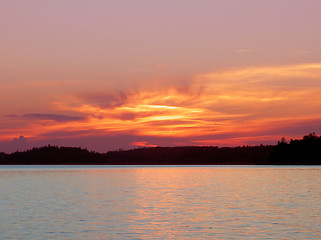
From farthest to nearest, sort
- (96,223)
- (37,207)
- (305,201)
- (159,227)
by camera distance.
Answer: (305,201)
(37,207)
(96,223)
(159,227)

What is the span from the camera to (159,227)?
37.4 metres

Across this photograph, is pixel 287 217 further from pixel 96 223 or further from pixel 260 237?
pixel 96 223

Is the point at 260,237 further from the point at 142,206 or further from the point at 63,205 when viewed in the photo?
the point at 63,205

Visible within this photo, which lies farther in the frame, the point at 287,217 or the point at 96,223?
the point at 287,217

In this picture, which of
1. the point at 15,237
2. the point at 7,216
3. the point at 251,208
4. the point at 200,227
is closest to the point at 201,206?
the point at 251,208

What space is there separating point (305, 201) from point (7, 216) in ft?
113

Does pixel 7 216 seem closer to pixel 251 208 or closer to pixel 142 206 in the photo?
pixel 142 206

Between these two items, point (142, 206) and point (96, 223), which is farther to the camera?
point (142, 206)

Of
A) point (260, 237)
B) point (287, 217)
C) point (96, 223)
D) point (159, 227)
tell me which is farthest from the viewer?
point (287, 217)

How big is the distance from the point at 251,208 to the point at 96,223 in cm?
1850

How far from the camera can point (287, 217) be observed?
43.7 meters

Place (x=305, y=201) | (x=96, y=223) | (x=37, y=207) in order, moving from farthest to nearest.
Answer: (x=305, y=201) < (x=37, y=207) < (x=96, y=223)

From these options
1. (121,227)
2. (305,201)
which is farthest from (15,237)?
(305,201)

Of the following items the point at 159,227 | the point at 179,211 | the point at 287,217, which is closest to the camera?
the point at 159,227
